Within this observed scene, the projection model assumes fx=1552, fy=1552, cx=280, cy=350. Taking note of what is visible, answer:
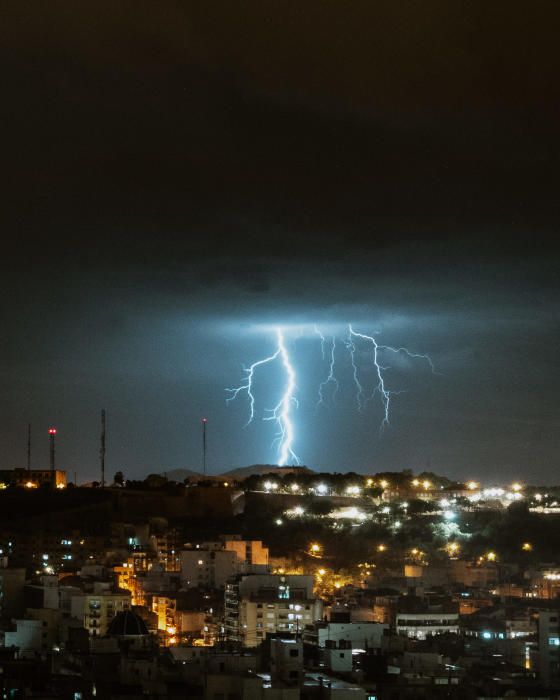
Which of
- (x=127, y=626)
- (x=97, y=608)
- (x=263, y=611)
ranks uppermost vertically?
(x=97, y=608)

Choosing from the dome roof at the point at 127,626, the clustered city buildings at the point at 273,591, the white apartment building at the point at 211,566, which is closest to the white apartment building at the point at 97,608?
the clustered city buildings at the point at 273,591

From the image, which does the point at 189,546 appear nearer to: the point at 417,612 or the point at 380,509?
the point at 380,509

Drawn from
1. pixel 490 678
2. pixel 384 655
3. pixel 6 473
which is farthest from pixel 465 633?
pixel 6 473

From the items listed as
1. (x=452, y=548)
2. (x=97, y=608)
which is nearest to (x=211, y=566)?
(x=97, y=608)

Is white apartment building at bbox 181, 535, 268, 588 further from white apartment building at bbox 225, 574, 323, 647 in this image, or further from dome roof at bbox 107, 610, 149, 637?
dome roof at bbox 107, 610, 149, 637

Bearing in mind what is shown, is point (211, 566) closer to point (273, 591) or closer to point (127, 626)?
point (273, 591)
